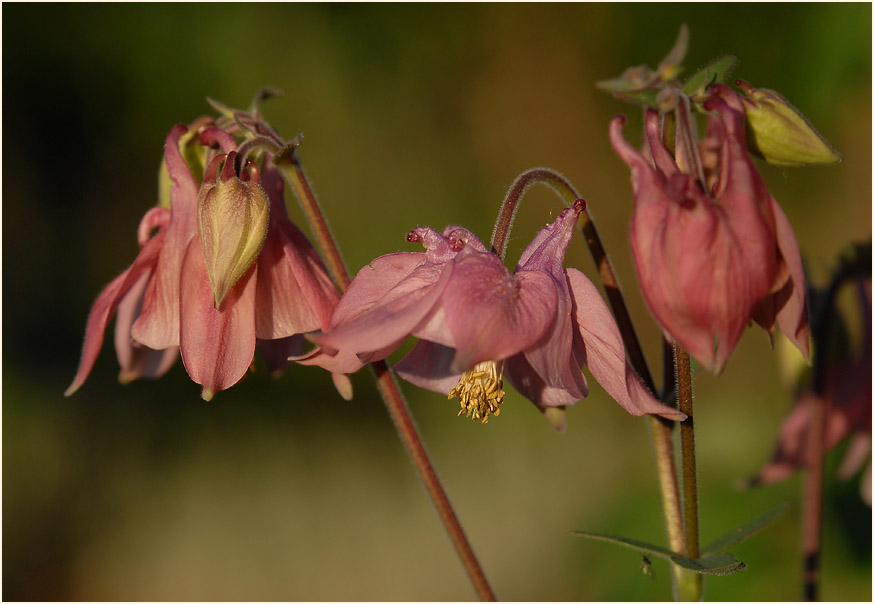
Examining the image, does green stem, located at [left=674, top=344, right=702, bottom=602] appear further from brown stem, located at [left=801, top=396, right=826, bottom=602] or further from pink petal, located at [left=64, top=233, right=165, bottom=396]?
pink petal, located at [left=64, top=233, right=165, bottom=396]

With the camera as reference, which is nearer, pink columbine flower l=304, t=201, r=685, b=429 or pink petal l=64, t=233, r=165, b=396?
pink columbine flower l=304, t=201, r=685, b=429

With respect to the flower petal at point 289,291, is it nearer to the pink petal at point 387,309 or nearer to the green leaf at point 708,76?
the pink petal at point 387,309

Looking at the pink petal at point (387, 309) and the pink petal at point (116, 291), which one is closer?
the pink petal at point (387, 309)

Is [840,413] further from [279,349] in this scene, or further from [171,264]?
[171,264]

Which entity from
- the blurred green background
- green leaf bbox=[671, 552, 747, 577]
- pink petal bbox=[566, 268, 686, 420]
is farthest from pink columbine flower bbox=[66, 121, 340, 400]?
the blurred green background

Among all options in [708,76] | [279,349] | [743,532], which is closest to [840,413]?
[743,532]

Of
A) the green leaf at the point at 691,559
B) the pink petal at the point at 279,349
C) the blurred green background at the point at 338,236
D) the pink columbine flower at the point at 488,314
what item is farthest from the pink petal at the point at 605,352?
the blurred green background at the point at 338,236

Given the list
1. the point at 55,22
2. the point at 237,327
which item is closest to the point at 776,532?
the point at 237,327

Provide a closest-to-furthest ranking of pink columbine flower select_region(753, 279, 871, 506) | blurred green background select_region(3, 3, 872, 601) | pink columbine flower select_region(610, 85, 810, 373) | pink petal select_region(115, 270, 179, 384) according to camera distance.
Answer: pink columbine flower select_region(610, 85, 810, 373)
pink petal select_region(115, 270, 179, 384)
pink columbine flower select_region(753, 279, 871, 506)
blurred green background select_region(3, 3, 872, 601)
